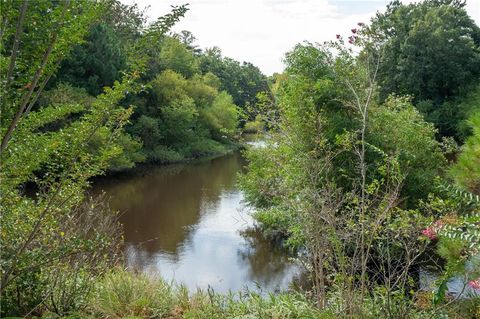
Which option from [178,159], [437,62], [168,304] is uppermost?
[437,62]

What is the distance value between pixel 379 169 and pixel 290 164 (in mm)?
3706

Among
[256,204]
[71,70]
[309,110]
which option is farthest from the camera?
[71,70]

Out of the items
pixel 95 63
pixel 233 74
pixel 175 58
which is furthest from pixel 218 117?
pixel 233 74

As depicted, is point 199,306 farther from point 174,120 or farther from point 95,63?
point 174,120

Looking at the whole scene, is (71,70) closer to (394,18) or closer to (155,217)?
(155,217)

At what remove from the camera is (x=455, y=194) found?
9.63 ft

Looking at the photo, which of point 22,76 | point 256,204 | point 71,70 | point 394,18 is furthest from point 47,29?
point 394,18

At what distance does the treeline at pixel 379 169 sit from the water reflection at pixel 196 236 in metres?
0.85

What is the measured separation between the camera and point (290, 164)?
8.54 m

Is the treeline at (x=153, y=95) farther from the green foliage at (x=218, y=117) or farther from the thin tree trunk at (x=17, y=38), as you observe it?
the thin tree trunk at (x=17, y=38)

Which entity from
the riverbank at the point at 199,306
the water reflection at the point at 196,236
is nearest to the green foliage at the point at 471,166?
the riverbank at the point at 199,306

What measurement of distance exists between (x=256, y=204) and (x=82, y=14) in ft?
35.3

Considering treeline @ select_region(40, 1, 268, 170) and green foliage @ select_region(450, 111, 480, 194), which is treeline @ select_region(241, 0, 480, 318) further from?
treeline @ select_region(40, 1, 268, 170)

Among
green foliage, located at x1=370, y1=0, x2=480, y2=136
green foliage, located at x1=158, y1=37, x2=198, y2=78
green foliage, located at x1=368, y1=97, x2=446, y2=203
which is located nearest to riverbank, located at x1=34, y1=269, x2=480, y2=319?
green foliage, located at x1=368, y1=97, x2=446, y2=203
